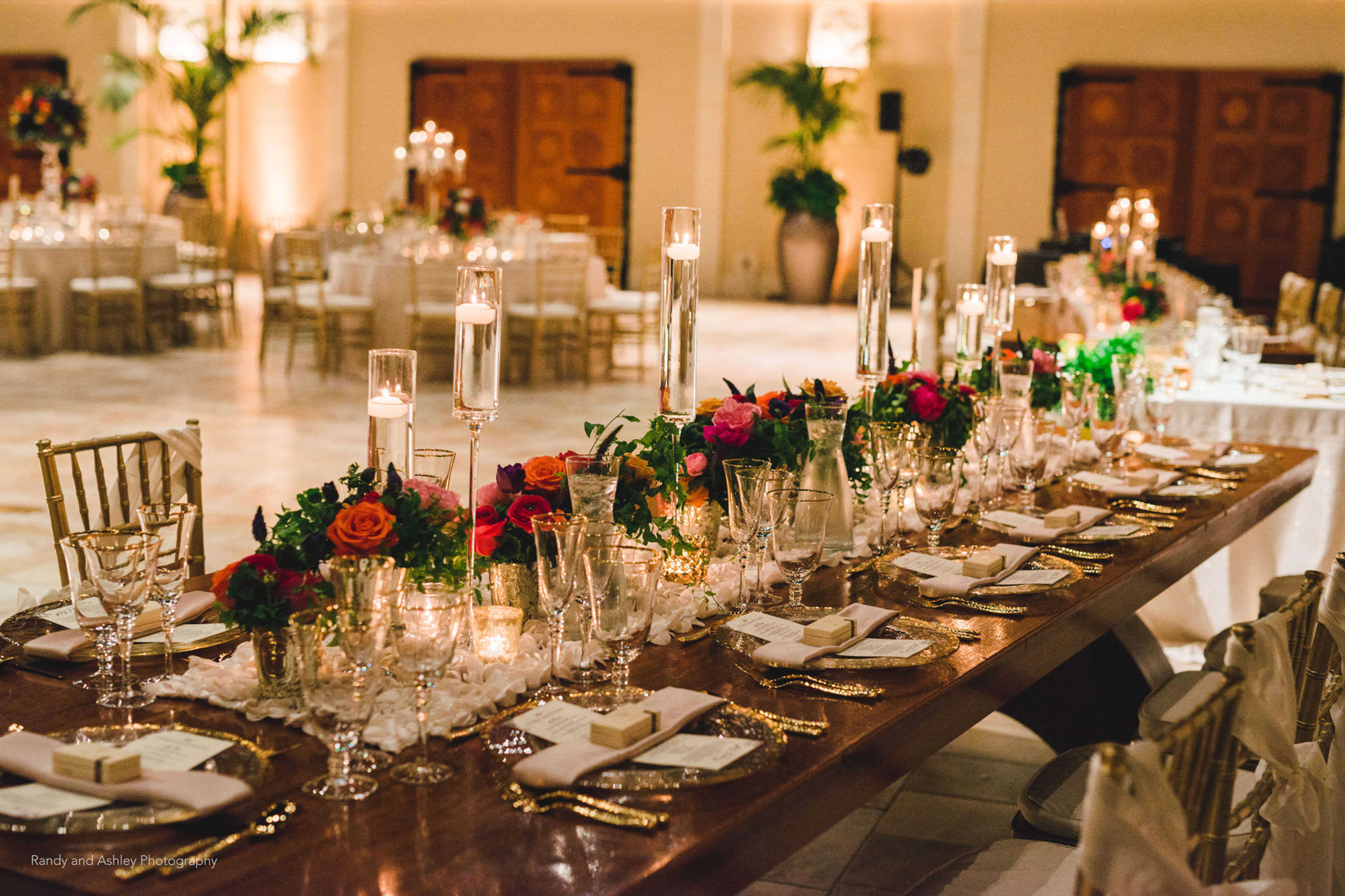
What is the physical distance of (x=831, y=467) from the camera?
2381 mm

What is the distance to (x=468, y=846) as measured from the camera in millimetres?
1266

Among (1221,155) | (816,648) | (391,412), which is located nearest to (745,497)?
(816,648)

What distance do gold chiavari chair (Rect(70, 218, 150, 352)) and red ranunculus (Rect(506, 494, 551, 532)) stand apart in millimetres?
8229

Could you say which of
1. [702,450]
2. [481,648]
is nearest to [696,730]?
[481,648]

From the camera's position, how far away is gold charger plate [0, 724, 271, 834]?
1253 millimetres

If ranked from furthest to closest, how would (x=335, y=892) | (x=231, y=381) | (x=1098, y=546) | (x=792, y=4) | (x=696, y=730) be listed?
(x=792, y=4) < (x=231, y=381) < (x=1098, y=546) < (x=696, y=730) < (x=335, y=892)

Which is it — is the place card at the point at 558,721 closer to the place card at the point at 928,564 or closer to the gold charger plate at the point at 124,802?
the gold charger plate at the point at 124,802

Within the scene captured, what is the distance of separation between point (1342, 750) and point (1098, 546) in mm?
656

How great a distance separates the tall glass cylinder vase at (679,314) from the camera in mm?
2057

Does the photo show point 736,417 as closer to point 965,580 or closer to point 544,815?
point 965,580

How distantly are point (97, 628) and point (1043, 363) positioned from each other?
94.0 inches

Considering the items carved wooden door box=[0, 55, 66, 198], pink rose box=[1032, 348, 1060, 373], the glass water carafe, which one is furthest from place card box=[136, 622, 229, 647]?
carved wooden door box=[0, 55, 66, 198]

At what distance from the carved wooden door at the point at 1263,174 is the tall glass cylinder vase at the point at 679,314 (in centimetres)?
1183

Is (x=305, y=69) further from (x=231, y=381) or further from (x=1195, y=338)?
(x=1195, y=338)
